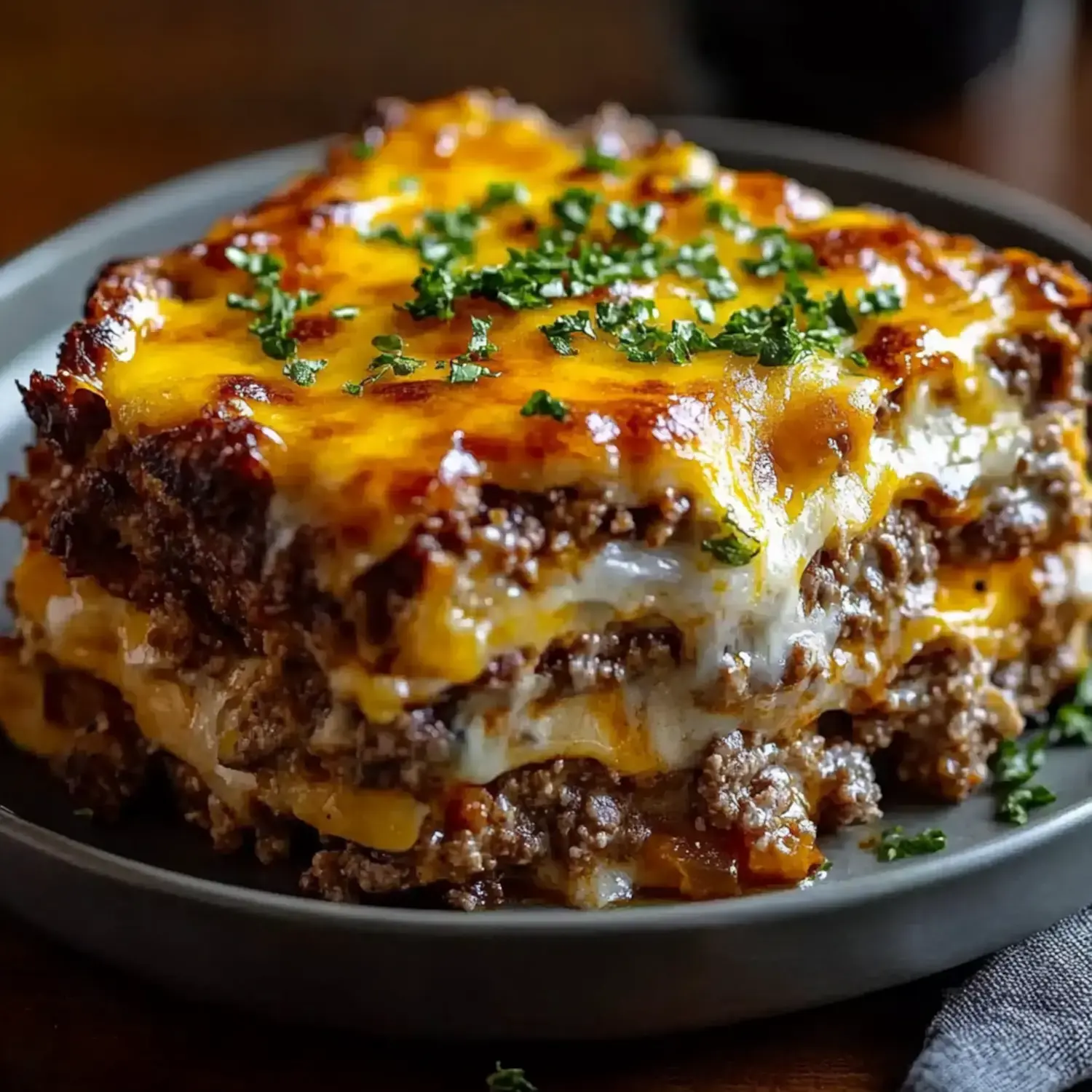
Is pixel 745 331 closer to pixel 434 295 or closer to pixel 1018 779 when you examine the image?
pixel 434 295

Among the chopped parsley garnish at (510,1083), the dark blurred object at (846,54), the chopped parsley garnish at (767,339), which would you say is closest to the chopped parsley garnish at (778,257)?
the chopped parsley garnish at (767,339)

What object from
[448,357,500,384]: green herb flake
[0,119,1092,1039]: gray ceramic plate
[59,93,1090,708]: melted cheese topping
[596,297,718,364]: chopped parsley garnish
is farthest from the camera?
[596,297,718,364]: chopped parsley garnish

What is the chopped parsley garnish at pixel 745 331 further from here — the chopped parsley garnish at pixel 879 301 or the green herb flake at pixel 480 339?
the green herb flake at pixel 480 339

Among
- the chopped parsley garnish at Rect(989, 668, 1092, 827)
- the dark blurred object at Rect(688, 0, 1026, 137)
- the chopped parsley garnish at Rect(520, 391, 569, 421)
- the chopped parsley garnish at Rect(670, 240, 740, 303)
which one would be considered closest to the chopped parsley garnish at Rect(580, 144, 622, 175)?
the chopped parsley garnish at Rect(670, 240, 740, 303)

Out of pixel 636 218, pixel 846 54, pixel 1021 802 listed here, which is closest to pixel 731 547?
pixel 1021 802

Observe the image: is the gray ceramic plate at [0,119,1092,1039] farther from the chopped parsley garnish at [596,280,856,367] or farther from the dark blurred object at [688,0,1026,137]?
the dark blurred object at [688,0,1026,137]

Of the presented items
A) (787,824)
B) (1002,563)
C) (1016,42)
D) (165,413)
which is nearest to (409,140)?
(165,413)
